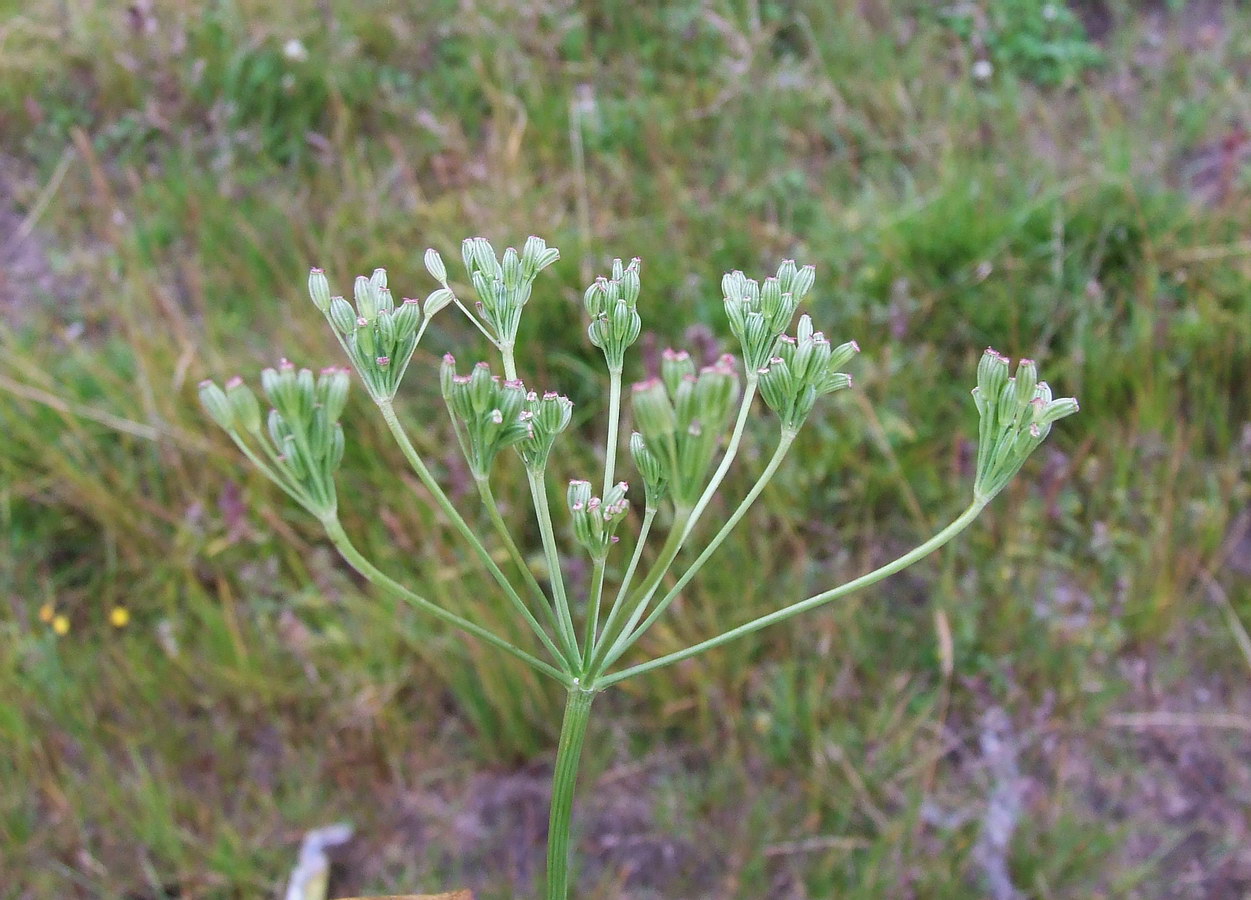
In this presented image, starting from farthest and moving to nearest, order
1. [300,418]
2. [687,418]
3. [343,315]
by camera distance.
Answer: [343,315], [300,418], [687,418]

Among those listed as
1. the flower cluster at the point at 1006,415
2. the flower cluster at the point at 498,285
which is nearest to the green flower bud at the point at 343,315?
the flower cluster at the point at 498,285

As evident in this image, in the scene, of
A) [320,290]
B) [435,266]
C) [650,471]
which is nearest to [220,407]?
[320,290]

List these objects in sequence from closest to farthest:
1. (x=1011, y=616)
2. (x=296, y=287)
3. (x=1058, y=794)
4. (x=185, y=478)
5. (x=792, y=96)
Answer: (x=1058, y=794)
(x=1011, y=616)
(x=185, y=478)
(x=296, y=287)
(x=792, y=96)

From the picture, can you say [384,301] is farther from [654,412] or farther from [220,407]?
[654,412]

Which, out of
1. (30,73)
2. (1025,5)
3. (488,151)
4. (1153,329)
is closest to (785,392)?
(1153,329)

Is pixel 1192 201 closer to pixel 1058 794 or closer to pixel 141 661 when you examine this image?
pixel 1058 794

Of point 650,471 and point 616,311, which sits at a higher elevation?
point 616,311
